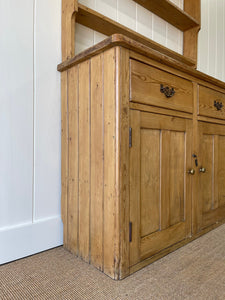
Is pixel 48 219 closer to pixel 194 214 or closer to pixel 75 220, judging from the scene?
pixel 75 220

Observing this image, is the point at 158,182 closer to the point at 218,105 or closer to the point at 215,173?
the point at 215,173

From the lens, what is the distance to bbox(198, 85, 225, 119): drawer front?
1.19 metres

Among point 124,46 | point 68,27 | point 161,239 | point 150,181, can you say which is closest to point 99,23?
point 68,27

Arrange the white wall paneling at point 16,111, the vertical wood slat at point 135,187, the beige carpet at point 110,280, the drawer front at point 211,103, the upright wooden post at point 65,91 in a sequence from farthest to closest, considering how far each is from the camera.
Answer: the drawer front at point 211,103 < the upright wooden post at point 65,91 < the white wall paneling at point 16,111 < the vertical wood slat at point 135,187 < the beige carpet at point 110,280

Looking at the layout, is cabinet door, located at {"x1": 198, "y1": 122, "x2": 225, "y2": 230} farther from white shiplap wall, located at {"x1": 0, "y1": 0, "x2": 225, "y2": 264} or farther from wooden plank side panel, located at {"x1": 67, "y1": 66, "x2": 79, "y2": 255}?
white shiplap wall, located at {"x1": 0, "y1": 0, "x2": 225, "y2": 264}

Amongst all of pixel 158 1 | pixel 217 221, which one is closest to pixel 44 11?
pixel 158 1

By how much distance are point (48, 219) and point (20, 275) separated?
0.27 meters

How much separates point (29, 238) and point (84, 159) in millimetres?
435

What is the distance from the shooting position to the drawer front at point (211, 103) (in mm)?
1187

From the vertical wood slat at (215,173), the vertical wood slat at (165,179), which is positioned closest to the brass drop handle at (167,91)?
the vertical wood slat at (165,179)

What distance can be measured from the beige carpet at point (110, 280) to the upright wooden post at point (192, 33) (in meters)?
1.38

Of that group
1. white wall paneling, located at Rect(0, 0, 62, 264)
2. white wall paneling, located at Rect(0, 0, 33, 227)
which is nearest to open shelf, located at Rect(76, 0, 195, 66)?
white wall paneling, located at Rect(0, 0, 62, 264)

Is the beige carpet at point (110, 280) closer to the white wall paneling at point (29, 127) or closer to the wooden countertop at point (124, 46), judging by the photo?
the white wall paneling at point (29, 127)

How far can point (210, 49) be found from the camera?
221 centimetres
